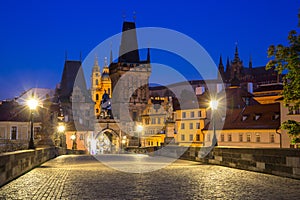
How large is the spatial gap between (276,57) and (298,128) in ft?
10.0

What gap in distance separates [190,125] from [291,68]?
57095 mm

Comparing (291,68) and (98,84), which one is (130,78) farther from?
(291,68)

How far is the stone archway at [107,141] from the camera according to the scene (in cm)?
9144

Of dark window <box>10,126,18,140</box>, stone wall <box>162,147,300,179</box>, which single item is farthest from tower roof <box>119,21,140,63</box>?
stone wall <box>162,147,300,179</box>

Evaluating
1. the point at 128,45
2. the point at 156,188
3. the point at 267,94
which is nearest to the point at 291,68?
the point at 156,188

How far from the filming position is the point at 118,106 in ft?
346

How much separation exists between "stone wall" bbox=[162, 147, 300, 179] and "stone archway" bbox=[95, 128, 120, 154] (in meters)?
69.5

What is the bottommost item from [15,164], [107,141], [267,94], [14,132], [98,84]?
[107,141]

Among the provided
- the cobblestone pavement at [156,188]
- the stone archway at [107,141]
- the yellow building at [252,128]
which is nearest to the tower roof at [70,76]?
the stone archway at [107,141]

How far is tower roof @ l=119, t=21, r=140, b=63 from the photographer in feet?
376

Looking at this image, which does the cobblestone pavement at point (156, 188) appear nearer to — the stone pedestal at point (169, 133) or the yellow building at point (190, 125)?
the stone pedestal at point (169, 133)

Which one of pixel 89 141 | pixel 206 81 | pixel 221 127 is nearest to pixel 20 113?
pixel 89 141

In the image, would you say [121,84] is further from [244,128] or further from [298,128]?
[298,128]

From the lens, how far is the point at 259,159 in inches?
607
